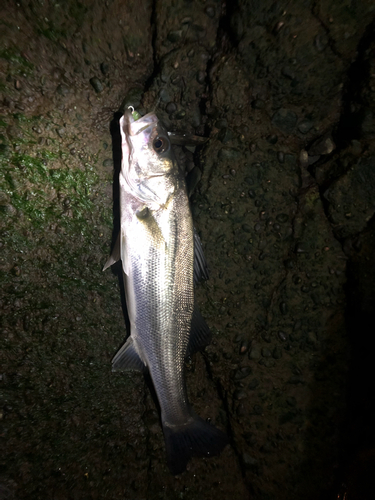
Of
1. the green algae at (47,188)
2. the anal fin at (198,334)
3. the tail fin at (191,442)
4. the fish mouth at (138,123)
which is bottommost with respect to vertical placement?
the tail fin at (191,442)

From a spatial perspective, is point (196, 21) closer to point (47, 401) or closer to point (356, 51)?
point (356, 51)

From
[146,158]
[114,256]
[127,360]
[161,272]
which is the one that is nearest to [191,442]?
[127,360]

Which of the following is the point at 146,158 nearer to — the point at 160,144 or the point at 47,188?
the point at 160,144

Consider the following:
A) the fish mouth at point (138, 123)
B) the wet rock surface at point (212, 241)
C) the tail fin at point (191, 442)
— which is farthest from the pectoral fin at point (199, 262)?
the tail fin at point (191, 442)

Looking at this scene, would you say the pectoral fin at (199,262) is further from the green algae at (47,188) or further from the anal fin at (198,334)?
the green algae at (47,188)

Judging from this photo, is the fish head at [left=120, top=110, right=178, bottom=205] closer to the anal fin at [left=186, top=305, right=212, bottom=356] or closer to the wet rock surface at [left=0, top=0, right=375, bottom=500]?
the wet rock surface at [left=0, top=0, right=375, bottom=500]

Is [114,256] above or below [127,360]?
above

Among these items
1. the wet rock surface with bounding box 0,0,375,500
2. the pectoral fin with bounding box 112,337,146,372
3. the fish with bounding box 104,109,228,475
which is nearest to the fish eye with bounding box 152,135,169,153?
the fish with bounding box 104,109,228,475
